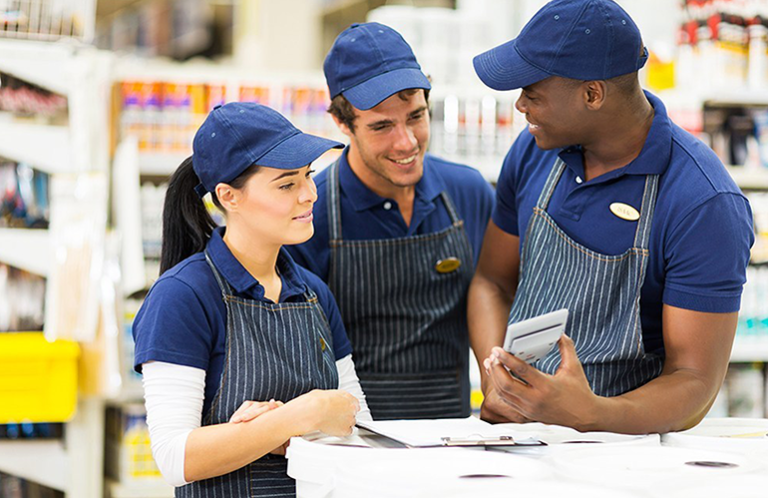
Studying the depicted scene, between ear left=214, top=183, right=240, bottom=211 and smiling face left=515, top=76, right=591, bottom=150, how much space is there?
0.68m

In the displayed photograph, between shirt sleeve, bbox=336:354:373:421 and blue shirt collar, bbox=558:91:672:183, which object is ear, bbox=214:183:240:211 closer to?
shirt sleeve, bbox=336:354:373:421

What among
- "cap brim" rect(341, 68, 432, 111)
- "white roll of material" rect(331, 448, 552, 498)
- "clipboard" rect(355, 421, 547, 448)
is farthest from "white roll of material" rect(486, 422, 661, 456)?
"cap brim" rect(341, 68, 432, 111)

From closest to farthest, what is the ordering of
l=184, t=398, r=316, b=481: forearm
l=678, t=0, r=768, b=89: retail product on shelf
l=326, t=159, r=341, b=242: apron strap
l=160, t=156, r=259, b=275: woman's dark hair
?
l=184, t=398, r=316, b=481: forearm → l=160, t=156, r=259, b=275: woman's dark hair → l=326, t=159, r=341, b=242: apron strap → l=678, t=0, r=768, b=89: retail product on shelf

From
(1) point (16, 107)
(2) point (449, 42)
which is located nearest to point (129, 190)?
(1) point (16, 107)

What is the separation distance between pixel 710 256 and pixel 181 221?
3.87 feet

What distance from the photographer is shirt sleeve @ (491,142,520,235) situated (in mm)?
2506

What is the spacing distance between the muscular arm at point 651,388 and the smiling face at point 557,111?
44 cm

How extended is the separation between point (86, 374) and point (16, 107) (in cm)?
117

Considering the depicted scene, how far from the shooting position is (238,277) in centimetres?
207

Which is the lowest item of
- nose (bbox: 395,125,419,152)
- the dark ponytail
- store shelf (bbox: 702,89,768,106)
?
the dark ponytail

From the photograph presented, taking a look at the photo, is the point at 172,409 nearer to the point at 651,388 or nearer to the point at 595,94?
the point at 651,388

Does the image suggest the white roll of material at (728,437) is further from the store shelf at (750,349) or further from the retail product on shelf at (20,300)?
the retail product on shelf at (20,300)

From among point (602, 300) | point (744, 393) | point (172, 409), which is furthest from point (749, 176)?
point (172, 409)

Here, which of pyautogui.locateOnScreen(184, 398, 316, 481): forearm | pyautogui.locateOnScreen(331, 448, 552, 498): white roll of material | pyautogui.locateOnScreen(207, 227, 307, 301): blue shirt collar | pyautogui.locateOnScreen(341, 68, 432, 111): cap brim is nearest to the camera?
pyautogui.locateOnScreen(331, 448, 552, 498): white roll of material
